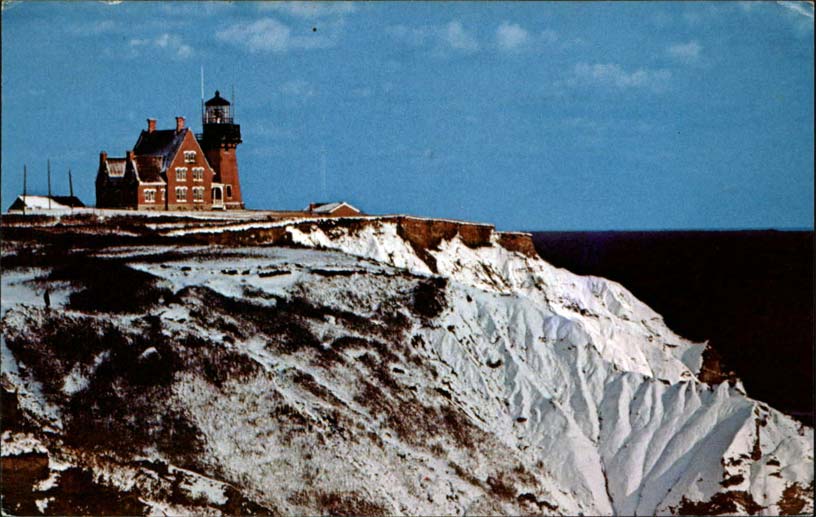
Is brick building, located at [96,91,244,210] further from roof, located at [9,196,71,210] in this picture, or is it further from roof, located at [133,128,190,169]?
roof, located at [9,196,71,210]

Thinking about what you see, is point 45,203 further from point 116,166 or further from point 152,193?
point 152,193

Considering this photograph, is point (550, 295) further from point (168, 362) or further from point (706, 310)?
point (168, 362)

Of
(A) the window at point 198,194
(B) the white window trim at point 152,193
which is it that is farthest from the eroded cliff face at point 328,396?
(A) the window at point 198,194

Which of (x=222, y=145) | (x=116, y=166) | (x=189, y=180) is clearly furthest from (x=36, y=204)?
(x=222, y=145)

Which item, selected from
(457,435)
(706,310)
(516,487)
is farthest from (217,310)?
(706,310)

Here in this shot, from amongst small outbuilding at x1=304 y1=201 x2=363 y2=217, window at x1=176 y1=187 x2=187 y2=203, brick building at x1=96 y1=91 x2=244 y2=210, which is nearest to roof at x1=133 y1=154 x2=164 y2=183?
brick building at x1=96 y1=91 x2=244 y2=210

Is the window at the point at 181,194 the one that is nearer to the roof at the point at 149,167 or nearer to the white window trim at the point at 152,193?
the roof at the point at 149,167
